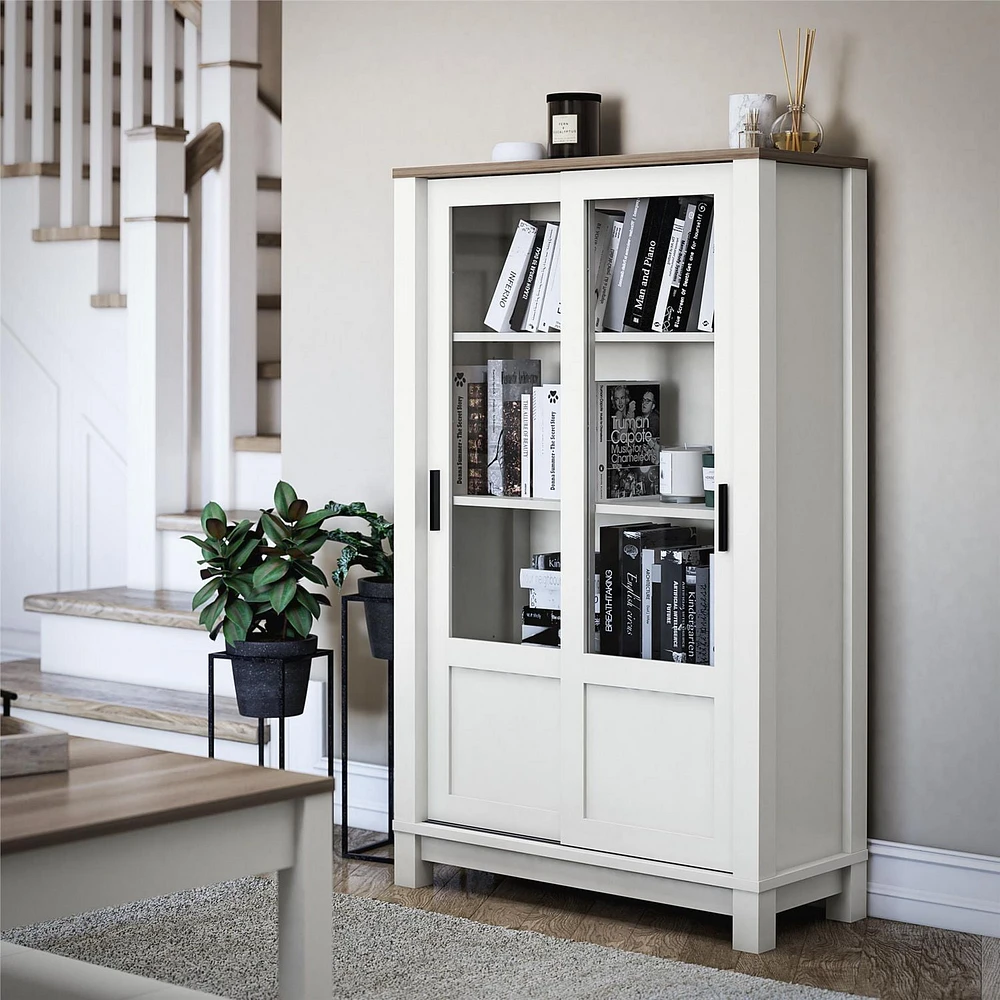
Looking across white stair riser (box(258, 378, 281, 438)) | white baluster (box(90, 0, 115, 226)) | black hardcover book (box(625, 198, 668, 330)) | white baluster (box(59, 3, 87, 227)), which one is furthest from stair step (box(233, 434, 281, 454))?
black hardcover book (box(625, 198, 668, 330))

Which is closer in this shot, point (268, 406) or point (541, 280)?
point (541, 280)

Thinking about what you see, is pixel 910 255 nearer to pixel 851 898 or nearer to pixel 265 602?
pixel 851 898

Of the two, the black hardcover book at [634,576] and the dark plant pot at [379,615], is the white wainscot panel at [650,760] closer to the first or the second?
the black hardcover book at [634,576]

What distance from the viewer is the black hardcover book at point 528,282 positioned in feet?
10.8

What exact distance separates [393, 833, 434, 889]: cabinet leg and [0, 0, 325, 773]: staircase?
118 centimetres

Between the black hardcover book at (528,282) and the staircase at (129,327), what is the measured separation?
1671 mm

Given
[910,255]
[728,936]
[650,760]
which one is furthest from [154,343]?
[728,936]

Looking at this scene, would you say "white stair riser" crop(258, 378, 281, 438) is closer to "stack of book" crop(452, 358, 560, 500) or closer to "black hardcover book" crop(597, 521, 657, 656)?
"stack of book" crop(452, 358, 560, 500)

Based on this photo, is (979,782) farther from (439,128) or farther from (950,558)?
(439,128)

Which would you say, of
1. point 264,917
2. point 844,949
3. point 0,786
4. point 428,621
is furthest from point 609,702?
point 0,786

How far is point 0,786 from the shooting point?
191 centimetres

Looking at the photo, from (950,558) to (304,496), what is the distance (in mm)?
1832

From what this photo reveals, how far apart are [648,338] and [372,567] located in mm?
1017

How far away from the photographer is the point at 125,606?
4.60 m
